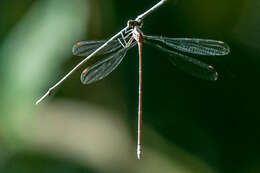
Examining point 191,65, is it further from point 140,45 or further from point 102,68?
point 102,68

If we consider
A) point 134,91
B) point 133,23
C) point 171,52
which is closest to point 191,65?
point 171,52

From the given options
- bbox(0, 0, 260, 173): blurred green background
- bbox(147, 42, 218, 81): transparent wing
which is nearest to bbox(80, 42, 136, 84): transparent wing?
bbox(147, 42, 218, 81): transparent wing

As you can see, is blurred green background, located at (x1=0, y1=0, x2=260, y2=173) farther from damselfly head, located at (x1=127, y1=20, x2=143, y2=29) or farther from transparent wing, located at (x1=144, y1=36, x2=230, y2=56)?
damselfly head, located at (x1=127, y1=20, x2=143, y2=29)

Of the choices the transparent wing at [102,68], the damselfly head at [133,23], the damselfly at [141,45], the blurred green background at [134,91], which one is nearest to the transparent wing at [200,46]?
the damselfly at [141,45]

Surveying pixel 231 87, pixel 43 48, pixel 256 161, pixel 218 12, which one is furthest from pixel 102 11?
pixel 256 161

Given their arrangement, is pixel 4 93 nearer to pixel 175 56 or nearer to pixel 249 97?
pixel 175 56

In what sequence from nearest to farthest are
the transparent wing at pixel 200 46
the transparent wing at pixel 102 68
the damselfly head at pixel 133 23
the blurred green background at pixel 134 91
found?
1. the damselfly head at pixel 133 23
2. the transparent wing at pixel 200 46
3. the transparent wing at pixel 102 68
4. the blurred green background at pixel 134 91

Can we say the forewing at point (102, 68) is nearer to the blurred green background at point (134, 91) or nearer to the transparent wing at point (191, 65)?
the transparent wing at point (191, 65)
